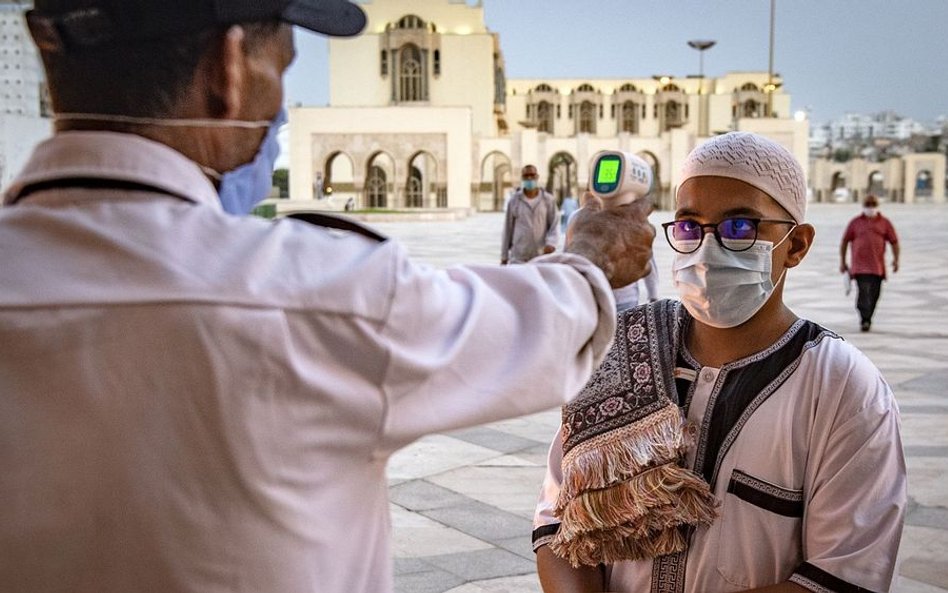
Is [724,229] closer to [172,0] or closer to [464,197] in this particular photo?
[172,0]

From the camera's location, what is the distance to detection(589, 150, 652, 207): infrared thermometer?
1.54 metres

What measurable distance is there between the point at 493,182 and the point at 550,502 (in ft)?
179

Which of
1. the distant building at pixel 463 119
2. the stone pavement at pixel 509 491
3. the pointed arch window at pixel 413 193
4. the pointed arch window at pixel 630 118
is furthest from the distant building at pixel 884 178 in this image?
the stone pavement at pixel 509 491

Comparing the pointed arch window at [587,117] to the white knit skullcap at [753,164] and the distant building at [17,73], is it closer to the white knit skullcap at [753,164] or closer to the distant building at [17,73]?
the distant building at [17,73]

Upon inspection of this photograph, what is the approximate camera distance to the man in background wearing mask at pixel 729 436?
1.79m

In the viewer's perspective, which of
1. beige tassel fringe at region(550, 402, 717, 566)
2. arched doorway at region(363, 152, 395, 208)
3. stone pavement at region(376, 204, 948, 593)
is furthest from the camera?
arched doorway at region(363, 152, 395, 208)

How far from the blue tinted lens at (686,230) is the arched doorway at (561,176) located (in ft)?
151

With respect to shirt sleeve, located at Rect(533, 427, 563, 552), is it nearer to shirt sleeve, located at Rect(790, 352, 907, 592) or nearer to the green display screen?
shirt sleeve, located at Rect(790, 352, 907, 592)

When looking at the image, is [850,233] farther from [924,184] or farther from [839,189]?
[839,189]

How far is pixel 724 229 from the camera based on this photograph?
2.08 metres

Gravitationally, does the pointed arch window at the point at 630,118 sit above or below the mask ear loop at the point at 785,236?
above

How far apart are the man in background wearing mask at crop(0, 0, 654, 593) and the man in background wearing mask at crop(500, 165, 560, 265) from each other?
8.42 meters

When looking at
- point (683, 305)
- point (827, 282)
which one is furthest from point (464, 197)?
point (683, 305)

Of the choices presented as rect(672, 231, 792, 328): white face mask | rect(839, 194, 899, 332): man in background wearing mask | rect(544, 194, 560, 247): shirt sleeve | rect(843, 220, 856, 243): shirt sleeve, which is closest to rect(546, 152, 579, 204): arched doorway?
rect(843, 220, 856, 243): shirt sleeve
